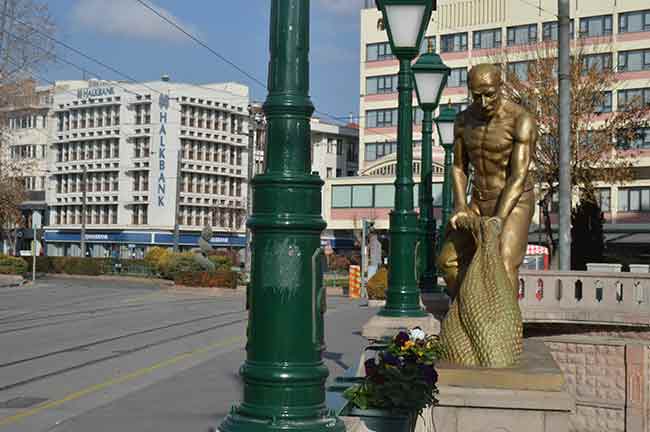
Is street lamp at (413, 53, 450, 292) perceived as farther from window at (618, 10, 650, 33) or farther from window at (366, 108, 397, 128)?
window at (366, 108, 397, 128)

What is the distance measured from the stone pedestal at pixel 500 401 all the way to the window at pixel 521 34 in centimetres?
5415

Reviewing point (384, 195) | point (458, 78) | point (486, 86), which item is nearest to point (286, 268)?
point (486, 86)

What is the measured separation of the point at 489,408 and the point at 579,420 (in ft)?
33.3

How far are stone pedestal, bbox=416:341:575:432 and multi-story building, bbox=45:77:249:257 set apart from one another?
7174 cm

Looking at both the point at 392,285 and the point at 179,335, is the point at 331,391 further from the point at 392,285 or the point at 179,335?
the point at 179,335

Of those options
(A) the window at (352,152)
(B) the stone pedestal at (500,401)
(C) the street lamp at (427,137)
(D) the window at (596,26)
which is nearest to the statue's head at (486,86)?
(B) the stone pedestal at (500,401)

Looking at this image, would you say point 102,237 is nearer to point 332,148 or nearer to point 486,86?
point 332,148

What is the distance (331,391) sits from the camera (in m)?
6.60

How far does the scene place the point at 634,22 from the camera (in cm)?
5516

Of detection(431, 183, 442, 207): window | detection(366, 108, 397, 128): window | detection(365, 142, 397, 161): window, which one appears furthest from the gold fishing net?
detection(365, 142, 397, 161): window

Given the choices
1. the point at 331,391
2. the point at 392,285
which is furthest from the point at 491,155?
the point at 331,391

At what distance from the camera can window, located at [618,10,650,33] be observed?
54.7 metres

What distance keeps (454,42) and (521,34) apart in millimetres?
5674

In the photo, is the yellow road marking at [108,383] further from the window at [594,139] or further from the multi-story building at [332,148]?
the multi-story building at [332,148]
